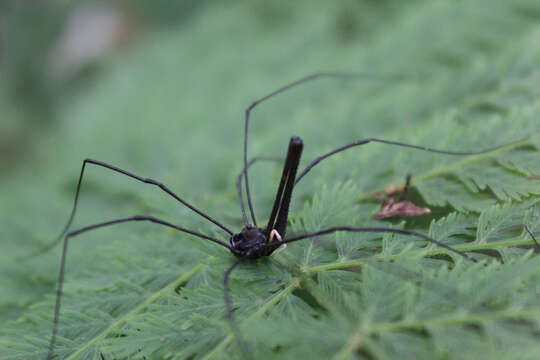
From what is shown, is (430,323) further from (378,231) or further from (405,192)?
(405,192)

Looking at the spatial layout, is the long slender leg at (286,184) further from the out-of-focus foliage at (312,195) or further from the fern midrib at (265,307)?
the fern midrib at (265,307)

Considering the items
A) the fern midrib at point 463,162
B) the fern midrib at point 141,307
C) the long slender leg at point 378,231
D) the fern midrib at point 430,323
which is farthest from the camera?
the fern midrib at point 463,162

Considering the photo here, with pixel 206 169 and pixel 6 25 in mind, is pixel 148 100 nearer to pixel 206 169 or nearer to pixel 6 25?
pixel 206 169

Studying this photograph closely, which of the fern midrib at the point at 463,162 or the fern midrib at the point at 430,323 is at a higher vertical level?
the fern midrib at the point at 463,162

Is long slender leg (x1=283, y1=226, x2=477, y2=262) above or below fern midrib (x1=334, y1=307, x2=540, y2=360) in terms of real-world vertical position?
above

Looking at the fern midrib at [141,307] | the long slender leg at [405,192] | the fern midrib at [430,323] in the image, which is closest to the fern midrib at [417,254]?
the fern midrib at [430,323]

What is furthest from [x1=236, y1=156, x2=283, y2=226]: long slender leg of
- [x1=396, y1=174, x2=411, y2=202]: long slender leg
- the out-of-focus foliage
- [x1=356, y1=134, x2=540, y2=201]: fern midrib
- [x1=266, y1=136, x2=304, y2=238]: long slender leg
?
[x1=356, y1=134, x2=540, y2=201]: fern midrib

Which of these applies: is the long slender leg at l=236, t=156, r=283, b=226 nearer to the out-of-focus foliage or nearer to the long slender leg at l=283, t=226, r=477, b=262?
the out-of-focus foliage

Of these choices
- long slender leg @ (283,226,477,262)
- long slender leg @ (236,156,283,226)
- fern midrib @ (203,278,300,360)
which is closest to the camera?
fern midrib @ (203,278,300,360)
